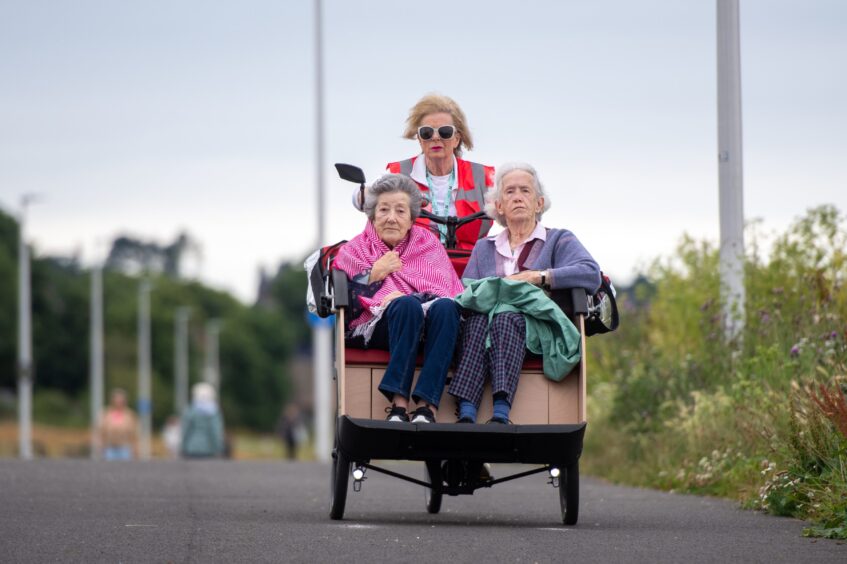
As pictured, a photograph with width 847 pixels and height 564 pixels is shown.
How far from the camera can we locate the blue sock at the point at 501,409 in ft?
31.6

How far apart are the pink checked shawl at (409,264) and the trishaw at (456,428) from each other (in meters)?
0.14

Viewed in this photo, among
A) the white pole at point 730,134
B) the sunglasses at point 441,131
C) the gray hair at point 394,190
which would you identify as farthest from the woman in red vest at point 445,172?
the white pole at point 730,134

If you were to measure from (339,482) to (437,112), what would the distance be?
262cm

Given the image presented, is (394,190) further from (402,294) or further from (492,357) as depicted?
(492,357)

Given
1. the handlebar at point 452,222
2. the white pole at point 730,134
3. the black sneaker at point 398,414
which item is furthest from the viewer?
the white pole at point 730,134

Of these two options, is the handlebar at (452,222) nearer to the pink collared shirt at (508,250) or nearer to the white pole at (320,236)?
the pink collared shirt at (508,250)

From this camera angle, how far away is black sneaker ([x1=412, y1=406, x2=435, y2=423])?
962cm

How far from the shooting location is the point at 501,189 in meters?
10.5

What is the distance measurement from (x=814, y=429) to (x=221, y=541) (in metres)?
3.59

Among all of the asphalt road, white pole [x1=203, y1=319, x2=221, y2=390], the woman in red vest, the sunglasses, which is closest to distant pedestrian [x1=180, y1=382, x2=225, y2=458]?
the asphalt road

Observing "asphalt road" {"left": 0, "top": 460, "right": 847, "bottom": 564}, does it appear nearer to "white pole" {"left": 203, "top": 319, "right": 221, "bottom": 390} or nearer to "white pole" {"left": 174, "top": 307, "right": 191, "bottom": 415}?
"white pole" {"left": 174, "top": 307, "right": 191, "bottom": 415}

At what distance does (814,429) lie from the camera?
10.2 m

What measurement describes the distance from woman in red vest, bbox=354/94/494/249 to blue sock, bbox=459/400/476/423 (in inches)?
63.0

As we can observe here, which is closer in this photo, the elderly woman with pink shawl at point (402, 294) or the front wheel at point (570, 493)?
the elderly woman with pink shawl at point (402, 294)
